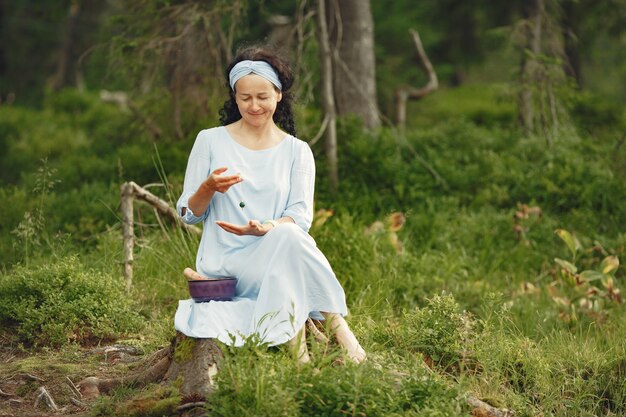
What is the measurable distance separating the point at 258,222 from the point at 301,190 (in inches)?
16.1

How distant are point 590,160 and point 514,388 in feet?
16.8

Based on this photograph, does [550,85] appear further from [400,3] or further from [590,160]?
[400,3]

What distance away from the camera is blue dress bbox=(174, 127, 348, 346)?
4469 millimetres

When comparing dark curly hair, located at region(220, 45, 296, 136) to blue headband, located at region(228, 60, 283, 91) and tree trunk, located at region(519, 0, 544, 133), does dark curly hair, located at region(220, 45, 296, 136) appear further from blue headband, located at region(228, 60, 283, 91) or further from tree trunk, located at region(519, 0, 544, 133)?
tree trunk, located at region(519, 0, 544, 133)

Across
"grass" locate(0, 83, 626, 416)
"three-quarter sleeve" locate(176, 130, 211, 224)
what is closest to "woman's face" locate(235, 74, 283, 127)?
"three-quarter sleeve" locate(176, 130, 211, 224)

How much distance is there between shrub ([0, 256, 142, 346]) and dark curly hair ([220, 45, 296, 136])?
55.5 inches

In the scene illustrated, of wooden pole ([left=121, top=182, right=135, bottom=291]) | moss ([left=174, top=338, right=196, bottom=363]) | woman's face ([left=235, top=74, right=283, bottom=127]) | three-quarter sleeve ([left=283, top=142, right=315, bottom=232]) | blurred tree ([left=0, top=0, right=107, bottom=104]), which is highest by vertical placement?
blurred tree ([left=0, top=0, right=107, bottom=104])

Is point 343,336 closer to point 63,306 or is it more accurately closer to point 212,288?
point 212,288

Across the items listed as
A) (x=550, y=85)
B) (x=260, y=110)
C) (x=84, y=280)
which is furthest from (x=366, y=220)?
(x=260, y=110)

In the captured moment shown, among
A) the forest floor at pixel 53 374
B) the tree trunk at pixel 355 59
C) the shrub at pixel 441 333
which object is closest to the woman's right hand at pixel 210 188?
the forest floor at pixel 53 374

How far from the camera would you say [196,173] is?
482 cm

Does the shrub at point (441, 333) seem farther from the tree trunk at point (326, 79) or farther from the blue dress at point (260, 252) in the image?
the tree trunk at point (326, 79)

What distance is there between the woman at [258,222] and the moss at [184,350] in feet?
0.25

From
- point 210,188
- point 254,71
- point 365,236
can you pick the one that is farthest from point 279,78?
point 365,236
